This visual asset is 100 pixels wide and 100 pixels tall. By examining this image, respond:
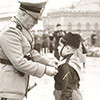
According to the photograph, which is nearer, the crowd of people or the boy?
the crowd of people

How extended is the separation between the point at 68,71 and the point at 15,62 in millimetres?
913

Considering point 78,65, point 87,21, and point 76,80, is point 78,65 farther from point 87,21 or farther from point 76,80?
point 87,21

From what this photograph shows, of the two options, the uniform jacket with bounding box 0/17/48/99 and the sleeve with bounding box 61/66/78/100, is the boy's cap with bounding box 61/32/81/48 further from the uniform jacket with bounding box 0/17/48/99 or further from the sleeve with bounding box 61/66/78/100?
the uniform jacket with bounding box 0/17/48/99

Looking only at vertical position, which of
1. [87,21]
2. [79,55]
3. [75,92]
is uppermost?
[79,55]

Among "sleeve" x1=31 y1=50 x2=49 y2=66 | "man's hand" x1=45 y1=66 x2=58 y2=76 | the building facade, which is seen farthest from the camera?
the building facade

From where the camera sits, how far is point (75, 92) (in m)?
4.77

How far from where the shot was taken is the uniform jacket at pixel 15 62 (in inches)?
151

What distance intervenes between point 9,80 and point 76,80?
3.44 ft

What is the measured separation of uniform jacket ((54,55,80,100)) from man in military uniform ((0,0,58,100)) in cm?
59

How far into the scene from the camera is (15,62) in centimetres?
384

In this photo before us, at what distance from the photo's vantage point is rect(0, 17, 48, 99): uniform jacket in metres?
3.83

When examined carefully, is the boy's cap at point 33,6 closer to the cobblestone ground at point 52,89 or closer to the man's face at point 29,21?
the man's face at point 29,21

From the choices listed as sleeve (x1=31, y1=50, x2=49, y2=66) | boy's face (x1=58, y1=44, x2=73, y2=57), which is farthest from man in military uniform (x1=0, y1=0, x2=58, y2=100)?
boy's face (x1=58, y1=44, x2=73, y2=57)

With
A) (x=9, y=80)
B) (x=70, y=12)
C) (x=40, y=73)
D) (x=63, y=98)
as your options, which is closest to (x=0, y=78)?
(x=9, y=80)
